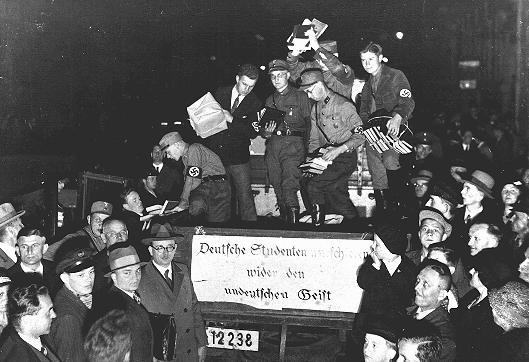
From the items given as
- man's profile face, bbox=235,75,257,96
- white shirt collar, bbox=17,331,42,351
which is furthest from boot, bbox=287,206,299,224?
white shirt collar, bbox=17,331,42,351

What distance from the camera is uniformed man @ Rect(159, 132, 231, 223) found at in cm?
833

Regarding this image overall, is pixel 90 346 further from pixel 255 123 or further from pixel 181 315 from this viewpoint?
pixel 255 123

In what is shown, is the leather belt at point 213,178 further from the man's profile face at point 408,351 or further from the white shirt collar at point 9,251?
the man's profile face at point 408,351

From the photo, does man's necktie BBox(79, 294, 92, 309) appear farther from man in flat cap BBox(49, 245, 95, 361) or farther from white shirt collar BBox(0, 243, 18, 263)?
white shirt collar BBox(0, 243, 18, 263)

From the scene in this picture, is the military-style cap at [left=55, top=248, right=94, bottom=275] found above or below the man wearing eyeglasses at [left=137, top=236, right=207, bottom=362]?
above

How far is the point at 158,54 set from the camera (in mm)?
16547

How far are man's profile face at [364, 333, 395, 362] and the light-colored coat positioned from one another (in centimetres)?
217

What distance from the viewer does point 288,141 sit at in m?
8.44

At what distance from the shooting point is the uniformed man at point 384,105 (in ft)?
26.7

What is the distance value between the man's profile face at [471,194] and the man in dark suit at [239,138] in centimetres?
283

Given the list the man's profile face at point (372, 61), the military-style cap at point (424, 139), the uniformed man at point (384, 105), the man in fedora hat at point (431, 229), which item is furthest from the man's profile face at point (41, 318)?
the military-style cap at point (424, 139)

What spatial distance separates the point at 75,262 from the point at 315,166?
3.54 metres

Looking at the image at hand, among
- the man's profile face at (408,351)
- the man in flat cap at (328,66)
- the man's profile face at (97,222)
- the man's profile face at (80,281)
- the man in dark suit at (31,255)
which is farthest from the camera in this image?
the man in flat cap at (328,66)

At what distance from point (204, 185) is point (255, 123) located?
3.51 feet
